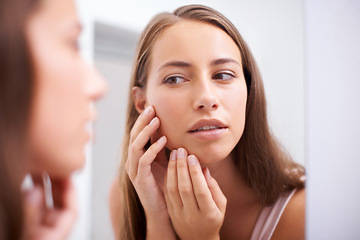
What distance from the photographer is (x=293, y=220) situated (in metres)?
0.53

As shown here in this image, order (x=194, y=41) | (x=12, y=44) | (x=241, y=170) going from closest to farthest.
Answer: (x=12, y=44) < (x=194, y=41) < (x=241, y=170)

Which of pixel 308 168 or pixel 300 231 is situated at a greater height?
pixel 308 168

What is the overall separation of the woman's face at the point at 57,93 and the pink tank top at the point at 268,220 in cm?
35

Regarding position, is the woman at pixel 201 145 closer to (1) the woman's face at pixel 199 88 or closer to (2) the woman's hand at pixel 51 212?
(1) the woman's face at pixel 199 88

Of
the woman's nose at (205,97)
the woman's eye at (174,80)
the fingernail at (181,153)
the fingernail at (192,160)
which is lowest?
the fingernail at (192,160)

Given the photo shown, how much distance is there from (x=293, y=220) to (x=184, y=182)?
22 centimetres

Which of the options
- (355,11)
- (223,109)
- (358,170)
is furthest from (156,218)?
(355,11)

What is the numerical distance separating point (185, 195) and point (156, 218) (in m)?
0.08

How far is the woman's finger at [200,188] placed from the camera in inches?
17.5

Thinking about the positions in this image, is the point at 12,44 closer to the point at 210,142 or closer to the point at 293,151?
the point at 210,142

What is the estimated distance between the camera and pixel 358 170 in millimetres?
502

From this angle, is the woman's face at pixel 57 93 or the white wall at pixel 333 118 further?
the white wall at pixel 333 118

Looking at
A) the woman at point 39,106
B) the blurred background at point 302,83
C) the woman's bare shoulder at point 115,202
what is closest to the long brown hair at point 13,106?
the woman at point 39,106

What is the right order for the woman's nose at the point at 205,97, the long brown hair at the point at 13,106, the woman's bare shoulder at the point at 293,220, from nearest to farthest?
the long brown hair at the point at 13,106 → the woman's nose at the point at 205,97 → the woman's bare shoulder at the point at 293,220
